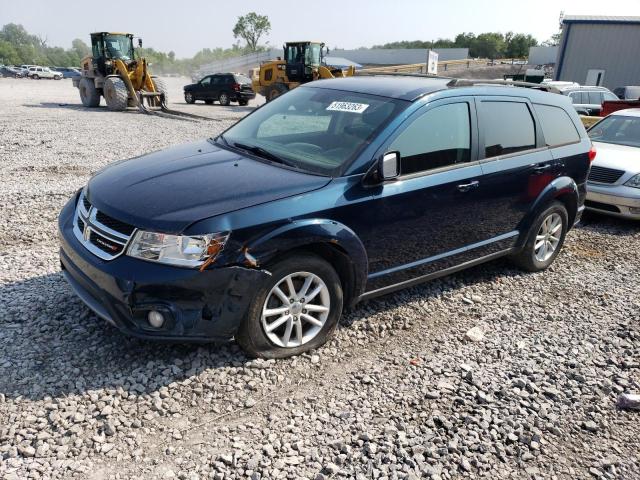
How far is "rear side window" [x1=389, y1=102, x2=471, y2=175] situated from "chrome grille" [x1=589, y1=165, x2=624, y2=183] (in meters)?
3.96

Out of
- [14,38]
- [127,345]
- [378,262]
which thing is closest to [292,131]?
[378,262]

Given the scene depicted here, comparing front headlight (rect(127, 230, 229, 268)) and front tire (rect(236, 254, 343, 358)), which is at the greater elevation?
front headlight (rect(127, 230, 229, 268))

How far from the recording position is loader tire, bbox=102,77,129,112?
19.6 metres

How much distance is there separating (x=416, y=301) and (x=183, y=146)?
2.41 meters

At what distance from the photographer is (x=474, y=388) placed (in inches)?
136

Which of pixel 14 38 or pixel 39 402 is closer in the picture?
pixel 39 402

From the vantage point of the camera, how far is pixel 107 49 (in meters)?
20.6

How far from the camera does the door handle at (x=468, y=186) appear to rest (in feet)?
13.9

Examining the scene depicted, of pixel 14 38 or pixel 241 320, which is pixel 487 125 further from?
pixel 14 38

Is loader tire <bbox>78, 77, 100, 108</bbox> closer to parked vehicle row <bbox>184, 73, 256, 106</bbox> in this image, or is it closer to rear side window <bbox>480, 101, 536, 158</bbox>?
parked vehicle row <bbox>184, 73, 256, 106</bbox>

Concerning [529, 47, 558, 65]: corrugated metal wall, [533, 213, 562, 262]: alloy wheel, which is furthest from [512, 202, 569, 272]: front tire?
[529, 47, 558, 65]: corrugated metal wall

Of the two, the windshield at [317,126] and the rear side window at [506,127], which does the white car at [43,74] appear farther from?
the rear side window at [506,127]

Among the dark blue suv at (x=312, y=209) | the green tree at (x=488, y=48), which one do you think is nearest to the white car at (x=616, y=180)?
the dark blue suv at (x=312, y=209)

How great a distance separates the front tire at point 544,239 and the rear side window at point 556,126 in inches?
24.8
